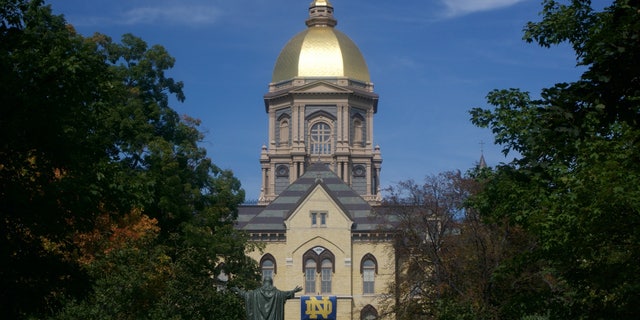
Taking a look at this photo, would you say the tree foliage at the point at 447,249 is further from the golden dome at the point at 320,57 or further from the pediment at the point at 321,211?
the golden dome at the point at 320,57

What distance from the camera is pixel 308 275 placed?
98312 mm

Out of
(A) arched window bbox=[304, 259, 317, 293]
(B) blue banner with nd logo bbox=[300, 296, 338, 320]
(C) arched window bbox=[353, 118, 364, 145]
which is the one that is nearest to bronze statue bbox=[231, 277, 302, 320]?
(B) blue banner with nd logo bbox=[300, 296, 338, 320]

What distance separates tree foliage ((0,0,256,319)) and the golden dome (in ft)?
236

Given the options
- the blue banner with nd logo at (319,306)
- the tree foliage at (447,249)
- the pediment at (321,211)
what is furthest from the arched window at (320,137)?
the tree foliage at (447,249)

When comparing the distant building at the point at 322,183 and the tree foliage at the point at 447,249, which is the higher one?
the distant building at the point at 322,183

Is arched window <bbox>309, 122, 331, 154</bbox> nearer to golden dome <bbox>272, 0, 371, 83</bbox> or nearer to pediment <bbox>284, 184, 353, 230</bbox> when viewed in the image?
golden dome <bbox>272, 0, 371, 83</bbox>

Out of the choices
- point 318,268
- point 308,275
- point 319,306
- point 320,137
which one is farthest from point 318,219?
point 320,137

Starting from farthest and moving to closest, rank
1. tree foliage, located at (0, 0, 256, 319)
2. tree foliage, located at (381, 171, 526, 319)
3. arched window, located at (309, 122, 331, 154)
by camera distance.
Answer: arched window, located at (309, 122, 331, 154)
tree foliage, located at (381, 171, 526, 319)
tree foliage, located at (0, 0, 256, 319)

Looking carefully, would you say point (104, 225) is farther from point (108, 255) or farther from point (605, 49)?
point (605, 49)

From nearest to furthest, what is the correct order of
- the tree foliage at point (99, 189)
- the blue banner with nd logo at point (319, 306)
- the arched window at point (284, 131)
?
1. the tree foliage at point (99, 189)
2. the blue banner with nd logo at point (319, 306)
3. the arched window at point (284, 131)

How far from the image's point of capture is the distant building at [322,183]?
97688 mm

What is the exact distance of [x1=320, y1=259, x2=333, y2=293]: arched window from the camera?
98.1 metres

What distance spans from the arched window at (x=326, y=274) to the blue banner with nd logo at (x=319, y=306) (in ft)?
4.12

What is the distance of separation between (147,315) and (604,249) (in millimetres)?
15410
